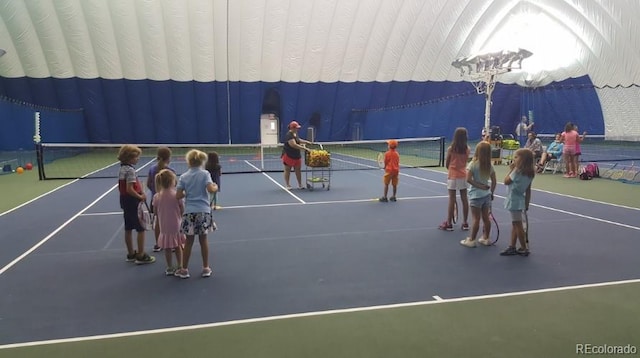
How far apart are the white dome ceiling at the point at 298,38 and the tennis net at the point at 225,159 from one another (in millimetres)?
4658

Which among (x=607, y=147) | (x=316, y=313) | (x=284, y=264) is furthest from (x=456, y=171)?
(x=607, y=147)

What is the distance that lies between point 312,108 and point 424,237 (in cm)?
2404

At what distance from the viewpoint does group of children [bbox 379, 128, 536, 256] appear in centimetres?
578

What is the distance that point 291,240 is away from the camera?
22.0ft

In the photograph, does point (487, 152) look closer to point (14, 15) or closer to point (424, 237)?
point (424, 237)

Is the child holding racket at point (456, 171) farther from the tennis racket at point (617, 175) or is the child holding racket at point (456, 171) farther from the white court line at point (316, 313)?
the tennis racket at point (617, 175)

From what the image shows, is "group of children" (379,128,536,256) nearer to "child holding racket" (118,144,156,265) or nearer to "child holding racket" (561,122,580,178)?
"child holding racket" (118,144,156,265)

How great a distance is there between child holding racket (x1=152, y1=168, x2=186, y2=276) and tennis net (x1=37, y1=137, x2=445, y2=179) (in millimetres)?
6000

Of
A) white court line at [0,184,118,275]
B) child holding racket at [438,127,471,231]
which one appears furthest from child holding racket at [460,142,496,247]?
white court line at [0,184,118,275]

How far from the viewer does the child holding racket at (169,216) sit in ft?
16.8

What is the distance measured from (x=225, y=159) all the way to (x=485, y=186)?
57.0 ft

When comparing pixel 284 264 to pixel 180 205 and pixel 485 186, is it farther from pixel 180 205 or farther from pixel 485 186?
pixel 485 186

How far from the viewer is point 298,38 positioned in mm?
27562

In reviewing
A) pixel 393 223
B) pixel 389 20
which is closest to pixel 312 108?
pixel 389 20
